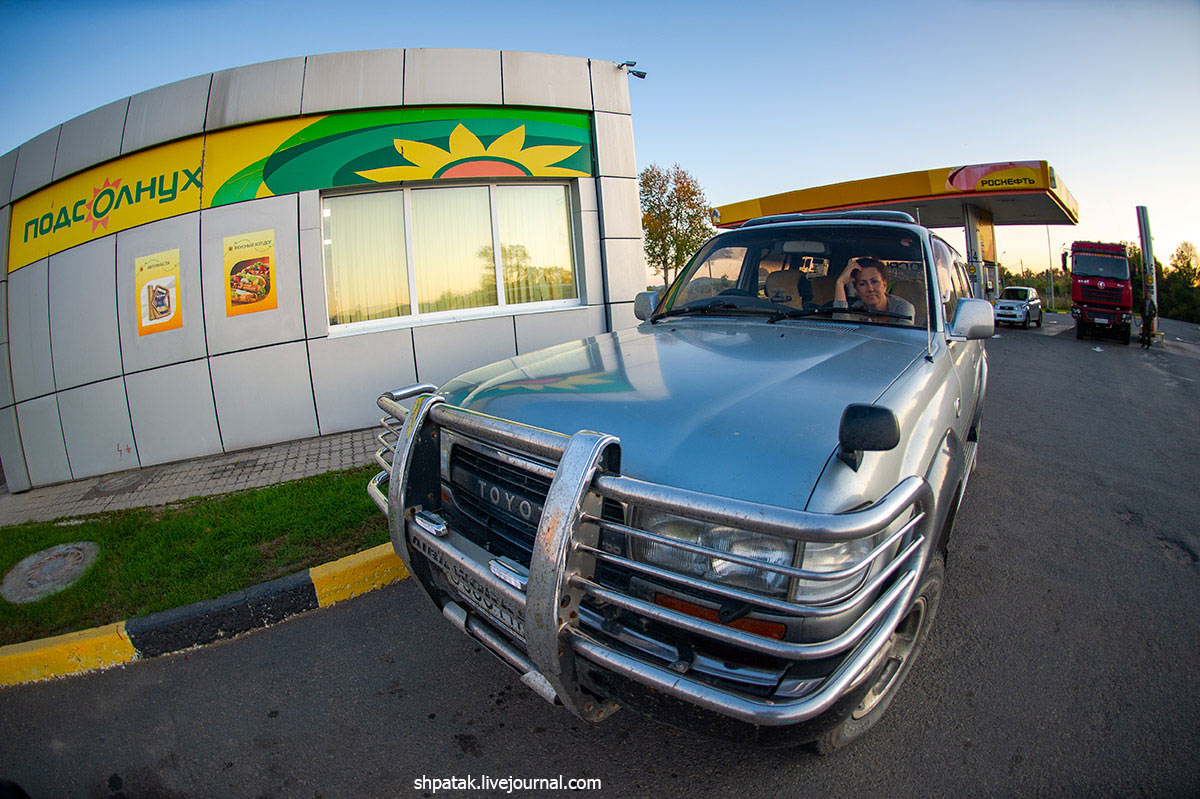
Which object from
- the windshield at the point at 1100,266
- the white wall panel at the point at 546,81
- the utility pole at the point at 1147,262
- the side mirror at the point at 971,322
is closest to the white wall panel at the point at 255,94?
the white wall panel at the point at 546,81

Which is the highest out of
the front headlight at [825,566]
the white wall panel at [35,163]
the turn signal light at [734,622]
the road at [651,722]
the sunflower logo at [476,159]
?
the white wall panel at [35,163]

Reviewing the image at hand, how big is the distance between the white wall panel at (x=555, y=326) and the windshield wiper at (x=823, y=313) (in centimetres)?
464

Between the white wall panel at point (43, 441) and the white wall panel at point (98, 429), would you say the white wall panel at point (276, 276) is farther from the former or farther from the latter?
the white wall panel at point (43, 441)

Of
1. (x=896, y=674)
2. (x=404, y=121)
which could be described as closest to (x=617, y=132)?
(x=404, y=121)

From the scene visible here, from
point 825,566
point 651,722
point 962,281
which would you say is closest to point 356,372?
point 651,722

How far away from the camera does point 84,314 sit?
705cm

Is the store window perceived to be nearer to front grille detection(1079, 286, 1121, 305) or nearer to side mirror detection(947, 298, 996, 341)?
side mirror detection(947, 298, 996, 341)

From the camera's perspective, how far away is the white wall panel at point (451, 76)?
6.83 metres

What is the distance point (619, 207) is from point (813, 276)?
5016 millimetres

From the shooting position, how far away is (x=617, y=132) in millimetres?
7719

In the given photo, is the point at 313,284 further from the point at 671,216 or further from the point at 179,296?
the point at 671,216

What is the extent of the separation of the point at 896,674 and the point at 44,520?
6619 mm

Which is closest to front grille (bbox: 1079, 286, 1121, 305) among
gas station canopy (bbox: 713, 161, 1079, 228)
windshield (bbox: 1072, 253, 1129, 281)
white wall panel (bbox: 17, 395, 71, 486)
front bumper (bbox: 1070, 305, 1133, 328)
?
front bumper (bbox: 1070, 305, 1133, 328)

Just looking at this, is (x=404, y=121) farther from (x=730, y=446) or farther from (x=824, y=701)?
(x=824, y=701)
